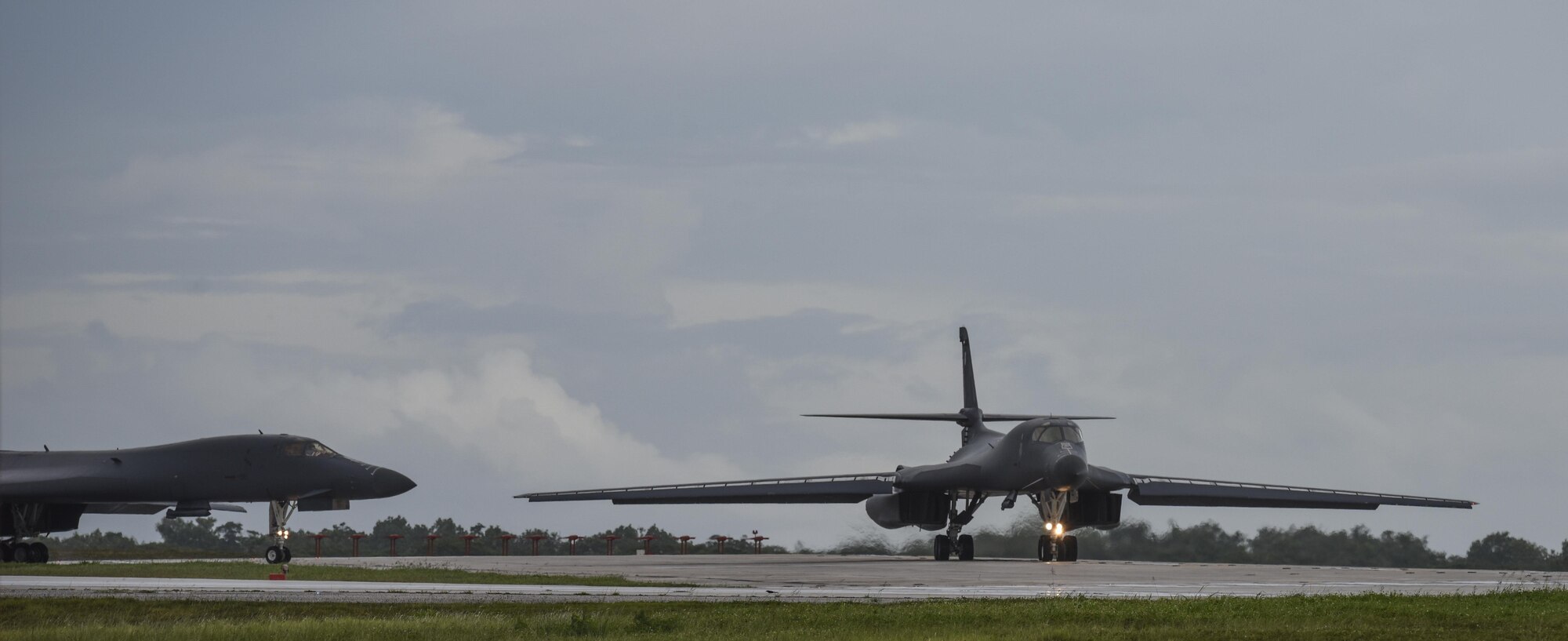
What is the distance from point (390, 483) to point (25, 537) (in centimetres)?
1032

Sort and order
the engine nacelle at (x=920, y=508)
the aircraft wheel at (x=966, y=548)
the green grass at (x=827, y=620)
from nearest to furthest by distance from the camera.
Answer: the green grass at (x=827, y=620)
the aircraft wheel at (x=966, y=548)
the engine nacelle at (x=920, y=508)

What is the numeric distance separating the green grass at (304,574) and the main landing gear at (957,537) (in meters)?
14.6

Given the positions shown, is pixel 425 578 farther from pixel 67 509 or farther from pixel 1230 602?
pixel 67 509

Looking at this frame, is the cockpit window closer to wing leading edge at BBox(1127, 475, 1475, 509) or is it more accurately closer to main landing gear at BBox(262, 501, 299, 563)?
main landing gear at BBox(262, 501, 299, 563)

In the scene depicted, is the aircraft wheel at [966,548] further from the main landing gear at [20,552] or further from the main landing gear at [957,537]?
the main landing gear at [20,552]

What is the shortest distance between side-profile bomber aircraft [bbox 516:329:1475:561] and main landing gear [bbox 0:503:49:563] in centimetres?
1155

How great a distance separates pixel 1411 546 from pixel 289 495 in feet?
87.0

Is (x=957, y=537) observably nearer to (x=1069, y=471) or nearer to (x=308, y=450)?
(x=1069, y=471)

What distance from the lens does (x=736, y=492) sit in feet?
131

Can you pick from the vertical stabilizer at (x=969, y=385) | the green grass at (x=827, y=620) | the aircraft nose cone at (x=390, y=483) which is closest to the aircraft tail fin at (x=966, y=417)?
the vertical stabilizer at (x=969, y=385)

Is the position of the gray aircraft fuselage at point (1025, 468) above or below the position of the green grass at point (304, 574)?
above

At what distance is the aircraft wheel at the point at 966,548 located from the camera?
125 ft

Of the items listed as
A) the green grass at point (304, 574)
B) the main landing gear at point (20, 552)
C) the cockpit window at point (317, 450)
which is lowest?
the green grass at point (304, 574)

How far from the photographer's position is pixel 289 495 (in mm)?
32750
